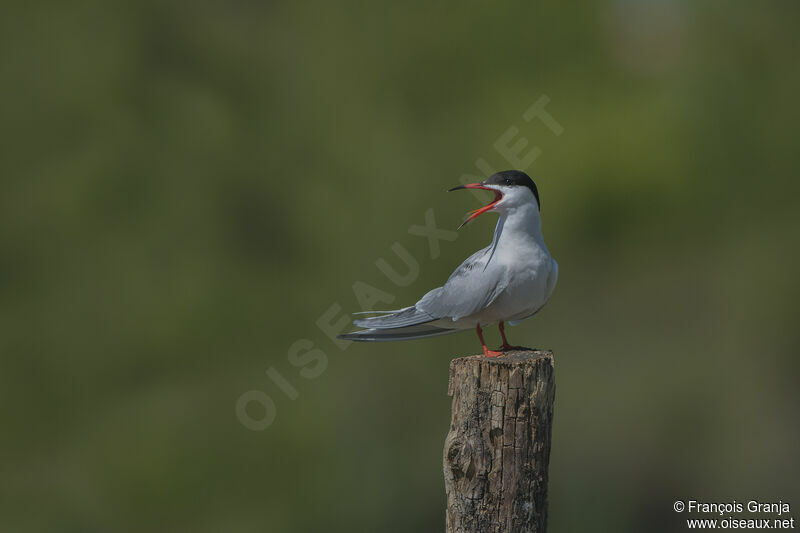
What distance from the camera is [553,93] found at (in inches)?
222

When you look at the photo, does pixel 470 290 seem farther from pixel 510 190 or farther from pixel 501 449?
pixel 501 449

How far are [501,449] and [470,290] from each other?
604mm

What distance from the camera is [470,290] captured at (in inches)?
111

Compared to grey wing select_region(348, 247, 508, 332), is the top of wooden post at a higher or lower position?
lower

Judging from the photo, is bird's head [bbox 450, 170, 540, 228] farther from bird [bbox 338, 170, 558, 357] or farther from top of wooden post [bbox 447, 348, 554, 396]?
top of wooden post [bbox 447, 348, 554, 396]

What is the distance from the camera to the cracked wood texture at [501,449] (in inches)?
97.4

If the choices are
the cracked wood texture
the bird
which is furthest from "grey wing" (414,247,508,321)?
the cracked wood texture

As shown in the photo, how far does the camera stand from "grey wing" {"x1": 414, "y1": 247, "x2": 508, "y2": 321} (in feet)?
9.18

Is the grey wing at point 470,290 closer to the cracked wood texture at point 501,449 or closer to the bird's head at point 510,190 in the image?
the bird's head at point 510,190

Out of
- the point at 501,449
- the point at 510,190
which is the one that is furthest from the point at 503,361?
the point at 510,190

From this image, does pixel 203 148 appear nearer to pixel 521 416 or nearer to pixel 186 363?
pixel 186 363

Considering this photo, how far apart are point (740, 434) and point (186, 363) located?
3898mm

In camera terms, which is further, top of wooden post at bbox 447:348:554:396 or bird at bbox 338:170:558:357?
bird at bbox 338:170:558:357

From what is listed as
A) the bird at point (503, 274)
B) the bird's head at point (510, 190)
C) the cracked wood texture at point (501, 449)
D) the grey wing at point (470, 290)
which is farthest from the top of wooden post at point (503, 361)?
the bird's head at point (510, 190)
